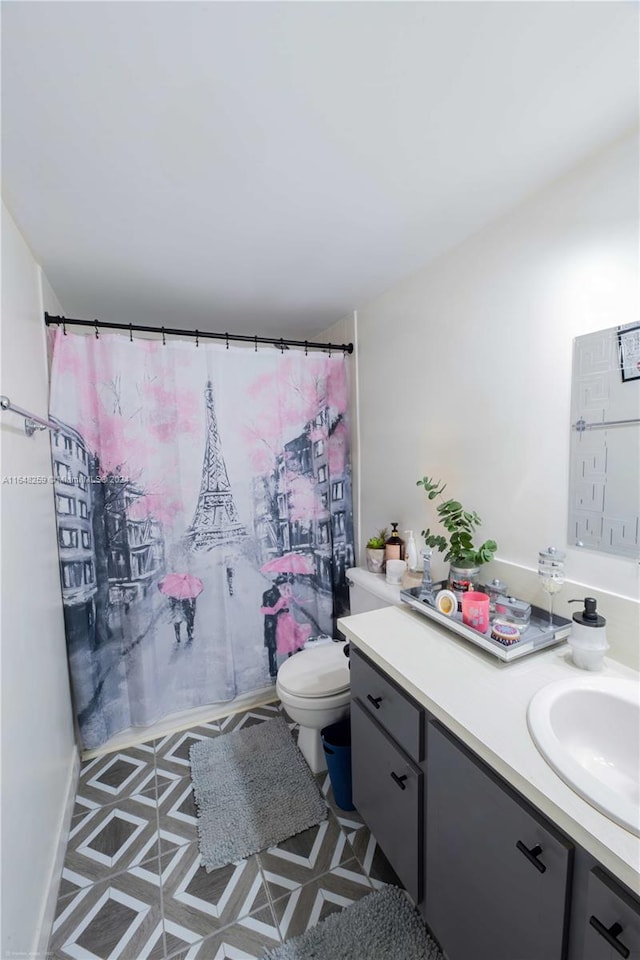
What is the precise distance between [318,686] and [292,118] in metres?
1.87

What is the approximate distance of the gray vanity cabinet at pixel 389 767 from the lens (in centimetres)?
106

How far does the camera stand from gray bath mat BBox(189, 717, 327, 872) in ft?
4.77

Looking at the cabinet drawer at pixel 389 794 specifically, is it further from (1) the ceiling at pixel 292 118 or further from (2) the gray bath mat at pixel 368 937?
(1) the ceiling at pixel 292 118

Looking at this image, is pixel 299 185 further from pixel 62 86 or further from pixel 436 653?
pixel 436 653

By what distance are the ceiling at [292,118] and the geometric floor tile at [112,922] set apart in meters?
2.23

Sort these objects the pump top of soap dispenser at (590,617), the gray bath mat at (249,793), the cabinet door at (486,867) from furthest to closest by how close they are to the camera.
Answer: the gray bath mat at (249,793)
the pump top of soap dispenser at (590,617)
the cabinet door at (486,867)

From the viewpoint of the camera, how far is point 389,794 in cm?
118

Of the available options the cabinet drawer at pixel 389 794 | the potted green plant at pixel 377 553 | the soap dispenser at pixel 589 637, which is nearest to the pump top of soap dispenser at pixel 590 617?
the soap dispenser at pixel 589 637

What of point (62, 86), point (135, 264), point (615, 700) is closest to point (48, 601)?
point (135, 264)

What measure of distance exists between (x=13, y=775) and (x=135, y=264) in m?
1.76

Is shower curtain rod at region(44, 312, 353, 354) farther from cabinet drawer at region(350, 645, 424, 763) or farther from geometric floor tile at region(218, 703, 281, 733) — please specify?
geometric floor tile at region(218, 703, 281, 733)

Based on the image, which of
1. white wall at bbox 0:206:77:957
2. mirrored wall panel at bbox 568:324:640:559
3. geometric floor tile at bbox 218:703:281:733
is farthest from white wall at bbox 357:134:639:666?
white wall at bbox 0:206:77:957

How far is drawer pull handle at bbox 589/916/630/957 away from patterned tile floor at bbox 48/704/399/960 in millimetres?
A: 955

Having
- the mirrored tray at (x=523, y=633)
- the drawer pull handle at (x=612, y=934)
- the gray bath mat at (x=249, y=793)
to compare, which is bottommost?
the gray bath mat at (x=249, y=793)
